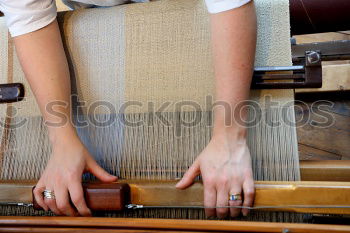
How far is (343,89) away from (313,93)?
11cm

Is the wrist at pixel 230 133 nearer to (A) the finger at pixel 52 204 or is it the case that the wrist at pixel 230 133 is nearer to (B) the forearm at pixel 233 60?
(B) the forearm at pixel 233 60

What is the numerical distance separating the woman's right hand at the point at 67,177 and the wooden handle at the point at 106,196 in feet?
0.05

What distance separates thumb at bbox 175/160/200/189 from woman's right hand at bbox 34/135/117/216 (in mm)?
156

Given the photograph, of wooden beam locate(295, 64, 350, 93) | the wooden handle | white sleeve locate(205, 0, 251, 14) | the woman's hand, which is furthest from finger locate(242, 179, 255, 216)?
wooden beam locate(295, 64, 350, 93)

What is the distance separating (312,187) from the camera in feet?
2.32

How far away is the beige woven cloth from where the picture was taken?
852mm

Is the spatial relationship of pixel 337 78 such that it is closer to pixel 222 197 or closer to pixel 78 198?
pixel 222 197

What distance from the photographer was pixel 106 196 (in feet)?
2.57

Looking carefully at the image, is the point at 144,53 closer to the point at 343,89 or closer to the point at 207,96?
the point at 207,96

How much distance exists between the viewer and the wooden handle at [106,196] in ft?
2.53

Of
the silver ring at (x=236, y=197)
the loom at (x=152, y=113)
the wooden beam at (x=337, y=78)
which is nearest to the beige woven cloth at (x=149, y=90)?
the loom at (x=152, y=113)

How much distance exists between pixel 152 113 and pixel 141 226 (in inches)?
11.9

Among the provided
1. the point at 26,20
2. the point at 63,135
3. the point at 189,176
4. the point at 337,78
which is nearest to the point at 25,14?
the point at 26,20

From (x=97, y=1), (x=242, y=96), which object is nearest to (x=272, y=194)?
(x=242, y=96)
